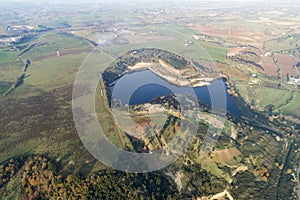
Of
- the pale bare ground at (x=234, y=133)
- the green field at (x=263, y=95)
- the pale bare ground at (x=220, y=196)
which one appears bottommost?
the green field at (x=263, y=95)

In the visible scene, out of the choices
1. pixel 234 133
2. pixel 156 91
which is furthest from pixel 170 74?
pixel 234 133

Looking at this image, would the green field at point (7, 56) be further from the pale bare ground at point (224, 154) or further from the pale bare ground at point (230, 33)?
the pale bare ground at point (230, 33)

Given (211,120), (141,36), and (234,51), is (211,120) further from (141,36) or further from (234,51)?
(141,36)

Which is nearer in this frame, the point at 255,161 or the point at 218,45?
the point at 255,161

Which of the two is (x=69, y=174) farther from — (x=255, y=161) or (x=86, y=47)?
(x=86, y=47)

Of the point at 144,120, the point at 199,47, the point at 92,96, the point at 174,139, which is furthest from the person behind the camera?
the point at 199,47

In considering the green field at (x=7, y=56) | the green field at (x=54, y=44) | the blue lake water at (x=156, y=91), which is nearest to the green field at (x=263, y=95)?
the blue lake water at (x=156, y=91)

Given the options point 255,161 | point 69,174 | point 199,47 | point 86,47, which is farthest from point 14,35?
point 255,161

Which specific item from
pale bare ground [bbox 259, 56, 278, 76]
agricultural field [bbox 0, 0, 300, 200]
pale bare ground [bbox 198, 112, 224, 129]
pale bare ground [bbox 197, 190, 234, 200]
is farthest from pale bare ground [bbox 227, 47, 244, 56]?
pale bare ground [bbox 197, 190, 234, 200]

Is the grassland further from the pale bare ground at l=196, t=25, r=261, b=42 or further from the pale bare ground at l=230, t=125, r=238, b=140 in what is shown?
the pale bare ground at l=196, t=25, r=261, b=42
